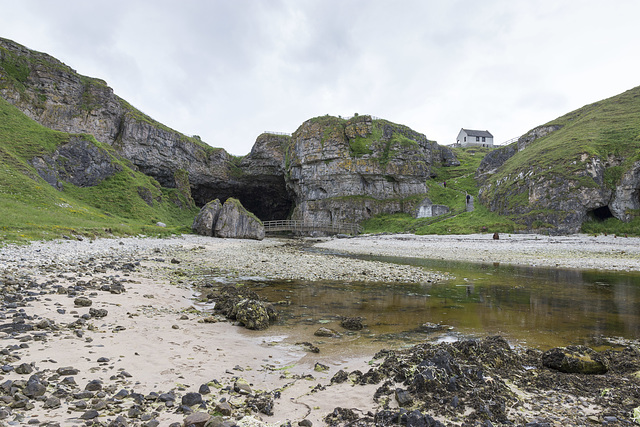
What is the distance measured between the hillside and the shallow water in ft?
102

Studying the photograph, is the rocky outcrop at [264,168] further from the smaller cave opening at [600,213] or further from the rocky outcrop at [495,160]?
the smaller cave opening at [600,213]

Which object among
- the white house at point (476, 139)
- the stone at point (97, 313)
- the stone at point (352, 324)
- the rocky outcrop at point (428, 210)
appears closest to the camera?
the stone at point (97, 313)

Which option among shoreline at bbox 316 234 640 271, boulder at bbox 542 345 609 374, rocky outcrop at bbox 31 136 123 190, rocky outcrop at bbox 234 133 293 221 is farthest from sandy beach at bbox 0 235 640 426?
rocky outcrop at bbox 234 133 293 221

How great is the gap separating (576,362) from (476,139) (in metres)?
156

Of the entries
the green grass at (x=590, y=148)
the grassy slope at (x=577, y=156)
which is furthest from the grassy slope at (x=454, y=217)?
the green grass at (x=590, y=148)

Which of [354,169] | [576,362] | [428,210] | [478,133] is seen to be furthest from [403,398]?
[478,133]

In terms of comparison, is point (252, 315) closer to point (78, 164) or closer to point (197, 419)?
point (197, 419)

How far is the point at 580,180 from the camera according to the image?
4331 cm

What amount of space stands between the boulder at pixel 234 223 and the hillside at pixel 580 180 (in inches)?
1670

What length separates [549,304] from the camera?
11.6m

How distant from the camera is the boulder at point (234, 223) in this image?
154 feet

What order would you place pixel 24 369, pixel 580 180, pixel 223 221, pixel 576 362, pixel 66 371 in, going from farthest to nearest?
pixel 223 221 → pixel 580 180 → pixel 576 362 → pixel 66 371 → pixel 24 369

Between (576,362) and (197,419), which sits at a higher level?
(197,419)

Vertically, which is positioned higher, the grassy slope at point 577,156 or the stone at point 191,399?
the grassy slope at point 577,156
